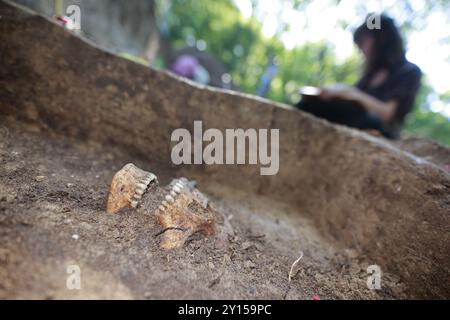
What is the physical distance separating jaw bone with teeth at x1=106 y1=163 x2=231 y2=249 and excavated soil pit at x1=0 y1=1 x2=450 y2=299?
66 mm

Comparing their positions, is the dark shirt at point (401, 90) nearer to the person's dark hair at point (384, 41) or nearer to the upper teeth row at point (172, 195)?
the person's dark hair at point (384, 41)

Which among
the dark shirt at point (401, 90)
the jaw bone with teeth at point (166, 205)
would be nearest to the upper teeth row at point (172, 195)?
the jaw bone with teeth at point (166, 205)

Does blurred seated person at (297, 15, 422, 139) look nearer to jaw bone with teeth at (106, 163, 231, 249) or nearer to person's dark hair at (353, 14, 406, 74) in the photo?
person's dark hair at (353, 14, 406, 74)

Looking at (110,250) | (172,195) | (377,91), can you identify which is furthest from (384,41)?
(110,250)

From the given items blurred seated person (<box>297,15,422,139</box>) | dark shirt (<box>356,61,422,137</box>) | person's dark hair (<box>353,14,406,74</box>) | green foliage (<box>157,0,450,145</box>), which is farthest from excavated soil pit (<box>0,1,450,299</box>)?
green foliage (<box>157,0,450,145</box>)

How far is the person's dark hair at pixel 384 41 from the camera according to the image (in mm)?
3293

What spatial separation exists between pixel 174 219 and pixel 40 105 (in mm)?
1603

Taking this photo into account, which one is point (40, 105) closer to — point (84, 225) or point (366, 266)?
point (84, 225)

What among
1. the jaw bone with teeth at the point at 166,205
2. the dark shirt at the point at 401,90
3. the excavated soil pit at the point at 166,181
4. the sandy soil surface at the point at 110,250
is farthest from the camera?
the dark shirt at the point at 401,90

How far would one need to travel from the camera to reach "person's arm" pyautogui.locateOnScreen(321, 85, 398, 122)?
113 inches

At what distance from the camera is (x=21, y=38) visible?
6.56 ft

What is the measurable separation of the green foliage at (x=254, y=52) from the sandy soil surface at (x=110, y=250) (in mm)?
7801
